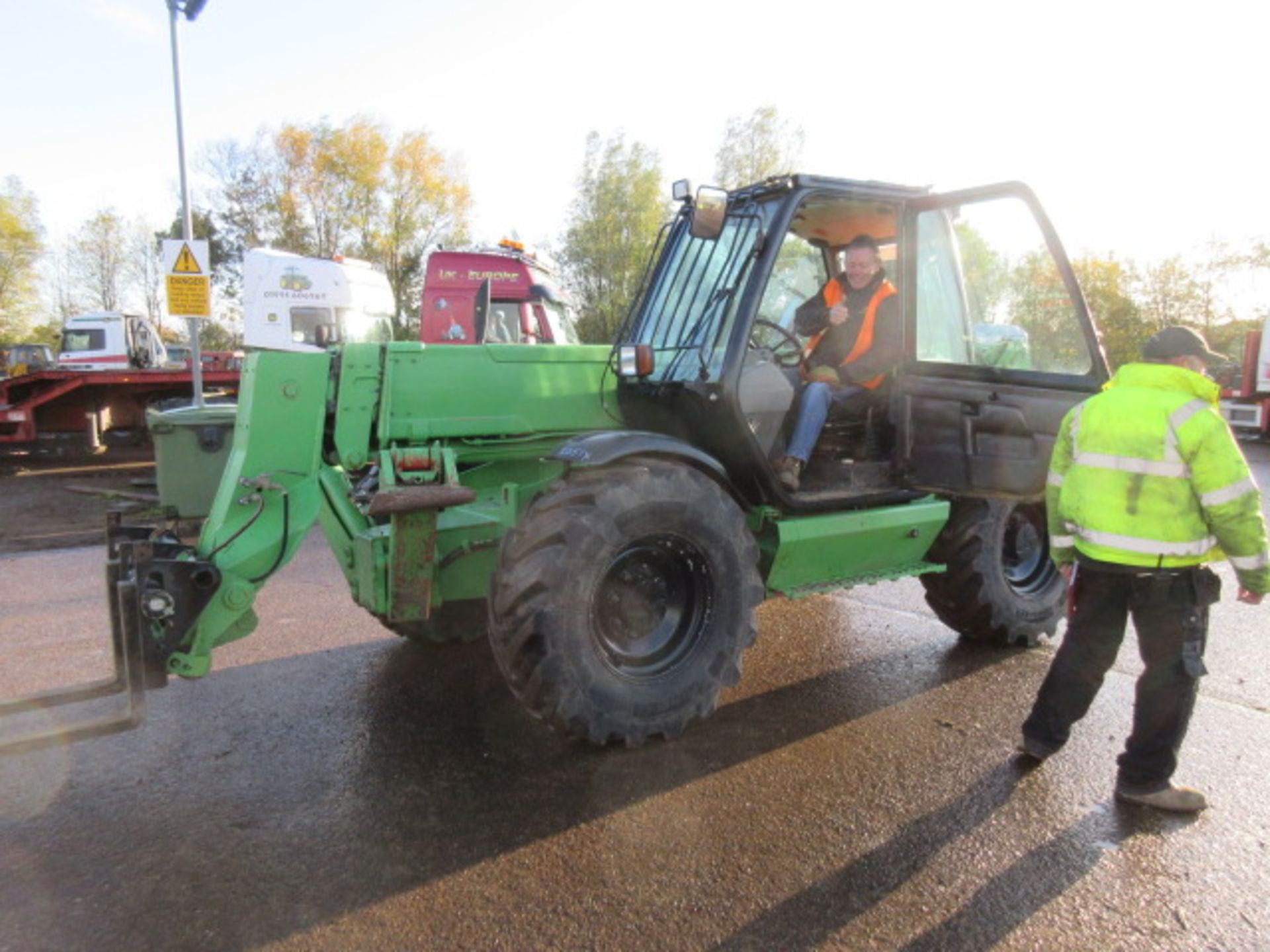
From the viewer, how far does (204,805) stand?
3141 millimetres

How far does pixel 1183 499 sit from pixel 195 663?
145 inches

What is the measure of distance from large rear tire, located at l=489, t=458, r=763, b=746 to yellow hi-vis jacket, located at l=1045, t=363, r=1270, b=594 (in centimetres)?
135

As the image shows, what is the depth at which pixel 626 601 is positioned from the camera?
363 cm

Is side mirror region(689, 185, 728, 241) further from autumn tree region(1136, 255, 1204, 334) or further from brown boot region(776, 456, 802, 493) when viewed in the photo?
autumn tree region(1136, 255, 1204, 334)

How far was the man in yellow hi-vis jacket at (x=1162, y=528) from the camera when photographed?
3.03 m

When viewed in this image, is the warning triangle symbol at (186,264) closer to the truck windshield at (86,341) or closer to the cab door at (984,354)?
the cab door at (984,354)

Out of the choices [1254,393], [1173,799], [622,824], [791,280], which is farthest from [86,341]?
[1254,393]

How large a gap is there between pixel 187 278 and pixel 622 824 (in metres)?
9.06

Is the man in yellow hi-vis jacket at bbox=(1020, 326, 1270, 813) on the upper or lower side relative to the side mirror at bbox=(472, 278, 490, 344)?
lower

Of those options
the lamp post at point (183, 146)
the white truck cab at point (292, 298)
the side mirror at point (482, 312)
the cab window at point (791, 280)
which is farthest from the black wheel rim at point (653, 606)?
the white truck cab at point (292, 298)

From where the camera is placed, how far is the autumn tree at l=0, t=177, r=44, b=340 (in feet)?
135

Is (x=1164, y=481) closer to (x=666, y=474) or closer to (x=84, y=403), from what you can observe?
(x=666, y=474)

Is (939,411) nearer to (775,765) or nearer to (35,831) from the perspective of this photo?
(775,765)

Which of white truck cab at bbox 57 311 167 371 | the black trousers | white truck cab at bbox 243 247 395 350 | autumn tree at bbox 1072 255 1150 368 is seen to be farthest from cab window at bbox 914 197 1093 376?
autumn tree at bbox 1072 255 1150 368
